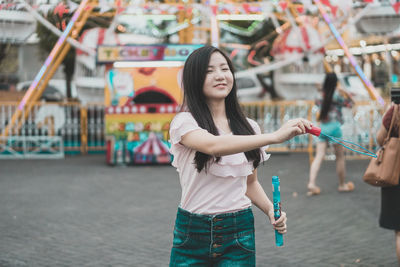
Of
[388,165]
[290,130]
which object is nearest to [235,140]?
[290,130]

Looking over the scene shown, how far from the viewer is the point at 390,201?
14.4 ft

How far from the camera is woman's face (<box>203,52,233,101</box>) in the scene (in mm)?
2633

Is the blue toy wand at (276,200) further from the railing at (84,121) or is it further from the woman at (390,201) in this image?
the railing at (84,121)

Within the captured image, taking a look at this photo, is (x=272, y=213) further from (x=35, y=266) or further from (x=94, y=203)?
(x=94, y=203)

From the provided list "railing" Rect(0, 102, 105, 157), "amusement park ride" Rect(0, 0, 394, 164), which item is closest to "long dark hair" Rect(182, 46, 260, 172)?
"amusement park ride" Rect(0, 0, 394, 164)

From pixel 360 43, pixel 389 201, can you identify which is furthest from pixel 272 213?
pixel 360 43

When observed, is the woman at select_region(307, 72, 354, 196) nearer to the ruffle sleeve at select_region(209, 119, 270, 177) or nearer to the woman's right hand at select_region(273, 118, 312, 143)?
the ruffle sleeve at select_region(209, 119, 270, 177)

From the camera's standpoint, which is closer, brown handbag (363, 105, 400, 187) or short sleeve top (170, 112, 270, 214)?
short sleeve top (170, 112, 270, 214)

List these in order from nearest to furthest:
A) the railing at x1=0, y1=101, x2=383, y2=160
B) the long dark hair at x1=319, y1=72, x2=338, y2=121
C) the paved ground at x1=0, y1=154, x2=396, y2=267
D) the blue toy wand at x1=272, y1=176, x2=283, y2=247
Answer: the blue toy wand at x1=272, y1=176, x2=283, y2=247 < the paved ground at x1=0, y1=154, x2=396, y2=267 < the long dark hair at x1=319, y1=72, x2=338, y2=121 < the railing at x1=0, y1=101, x2=383, y2=160

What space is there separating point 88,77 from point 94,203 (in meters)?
11.2

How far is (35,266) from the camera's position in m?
4.86

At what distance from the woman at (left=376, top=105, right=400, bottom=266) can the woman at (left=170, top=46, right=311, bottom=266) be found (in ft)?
6.62

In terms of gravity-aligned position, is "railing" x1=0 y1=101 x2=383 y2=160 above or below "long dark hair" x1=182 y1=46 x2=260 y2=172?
below

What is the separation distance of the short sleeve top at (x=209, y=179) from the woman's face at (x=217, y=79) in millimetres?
147
